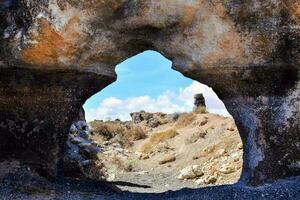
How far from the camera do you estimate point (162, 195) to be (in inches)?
378

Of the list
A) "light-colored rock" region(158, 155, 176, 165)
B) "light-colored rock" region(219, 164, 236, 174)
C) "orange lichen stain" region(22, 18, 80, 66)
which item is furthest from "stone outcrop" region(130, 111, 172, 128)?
"orange lichen stain" region(22, 18, 80, 66)

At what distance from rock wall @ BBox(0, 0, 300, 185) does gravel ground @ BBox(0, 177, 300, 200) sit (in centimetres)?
36

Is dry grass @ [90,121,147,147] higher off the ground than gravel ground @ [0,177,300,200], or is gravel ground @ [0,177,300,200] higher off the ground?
dry grass @ [90,121,147,147]

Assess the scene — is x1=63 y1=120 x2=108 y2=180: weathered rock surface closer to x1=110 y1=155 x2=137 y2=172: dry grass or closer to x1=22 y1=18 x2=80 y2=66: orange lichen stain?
x1=110 y1=155 x2=137 y2=172: dry grass

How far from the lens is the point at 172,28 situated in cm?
949

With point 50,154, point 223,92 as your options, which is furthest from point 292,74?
point 50,154

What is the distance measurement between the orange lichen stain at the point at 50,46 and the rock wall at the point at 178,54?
0.02m

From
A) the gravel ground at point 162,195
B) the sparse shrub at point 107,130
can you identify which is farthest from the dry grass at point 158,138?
the gravel ground at point 162,195

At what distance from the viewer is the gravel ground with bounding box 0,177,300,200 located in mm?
8367

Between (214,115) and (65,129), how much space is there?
2082cm

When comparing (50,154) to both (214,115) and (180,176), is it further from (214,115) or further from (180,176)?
(214,115)

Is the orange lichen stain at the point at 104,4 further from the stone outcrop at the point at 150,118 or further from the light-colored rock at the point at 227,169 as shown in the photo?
the stone outcrop at the point at 150,118

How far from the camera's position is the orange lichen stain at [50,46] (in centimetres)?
927

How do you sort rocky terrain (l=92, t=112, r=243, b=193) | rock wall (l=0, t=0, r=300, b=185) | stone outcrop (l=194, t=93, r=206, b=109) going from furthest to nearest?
stone outcrop (l=194, t=93, r=206, b=109)
rocky terrain (l=92, t=112, r=243, b=193)
rock wall (l=0, t=0, r=300, b=185)
